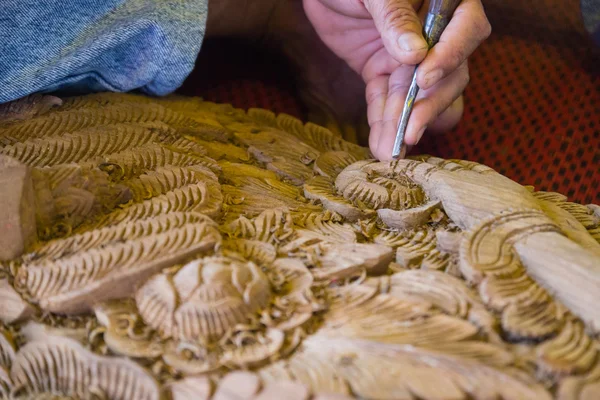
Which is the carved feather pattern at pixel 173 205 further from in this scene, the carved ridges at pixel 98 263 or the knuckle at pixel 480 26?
the knuckle at pixel 480 26

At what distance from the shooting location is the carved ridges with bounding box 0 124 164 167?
0.92 metres

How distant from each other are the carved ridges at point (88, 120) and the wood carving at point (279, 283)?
0.01 meters

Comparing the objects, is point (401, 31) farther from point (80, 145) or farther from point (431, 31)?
point (80, 145)

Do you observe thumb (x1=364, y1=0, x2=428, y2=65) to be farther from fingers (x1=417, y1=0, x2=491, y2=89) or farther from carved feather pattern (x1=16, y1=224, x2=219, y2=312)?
carved feather pattern (x1=16, y1=224, x2=219, y2=312)

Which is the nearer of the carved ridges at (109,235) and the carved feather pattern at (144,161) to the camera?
the carved ridges at (109,235)

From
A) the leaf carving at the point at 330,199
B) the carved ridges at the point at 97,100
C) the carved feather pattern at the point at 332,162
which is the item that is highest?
the carved feather pattern at the point at 332,162

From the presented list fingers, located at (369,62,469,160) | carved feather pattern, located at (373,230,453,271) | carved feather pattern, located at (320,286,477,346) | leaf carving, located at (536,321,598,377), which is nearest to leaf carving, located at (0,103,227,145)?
fingers, located at (369,62,469,160)

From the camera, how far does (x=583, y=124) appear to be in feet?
5.24

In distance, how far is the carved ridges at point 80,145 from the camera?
0.92m

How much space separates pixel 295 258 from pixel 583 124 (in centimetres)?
112

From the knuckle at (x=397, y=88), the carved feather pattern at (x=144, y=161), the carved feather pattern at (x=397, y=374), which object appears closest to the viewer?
the carved feather pattern at (x=397, y=374)

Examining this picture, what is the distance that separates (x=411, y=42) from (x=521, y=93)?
80 cm

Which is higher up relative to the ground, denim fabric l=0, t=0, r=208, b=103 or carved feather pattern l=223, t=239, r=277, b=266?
denim fabric l=0, t=0, r=208, b=103

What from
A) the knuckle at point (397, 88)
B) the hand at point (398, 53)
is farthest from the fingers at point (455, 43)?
the knuckle at point (397, 88)
